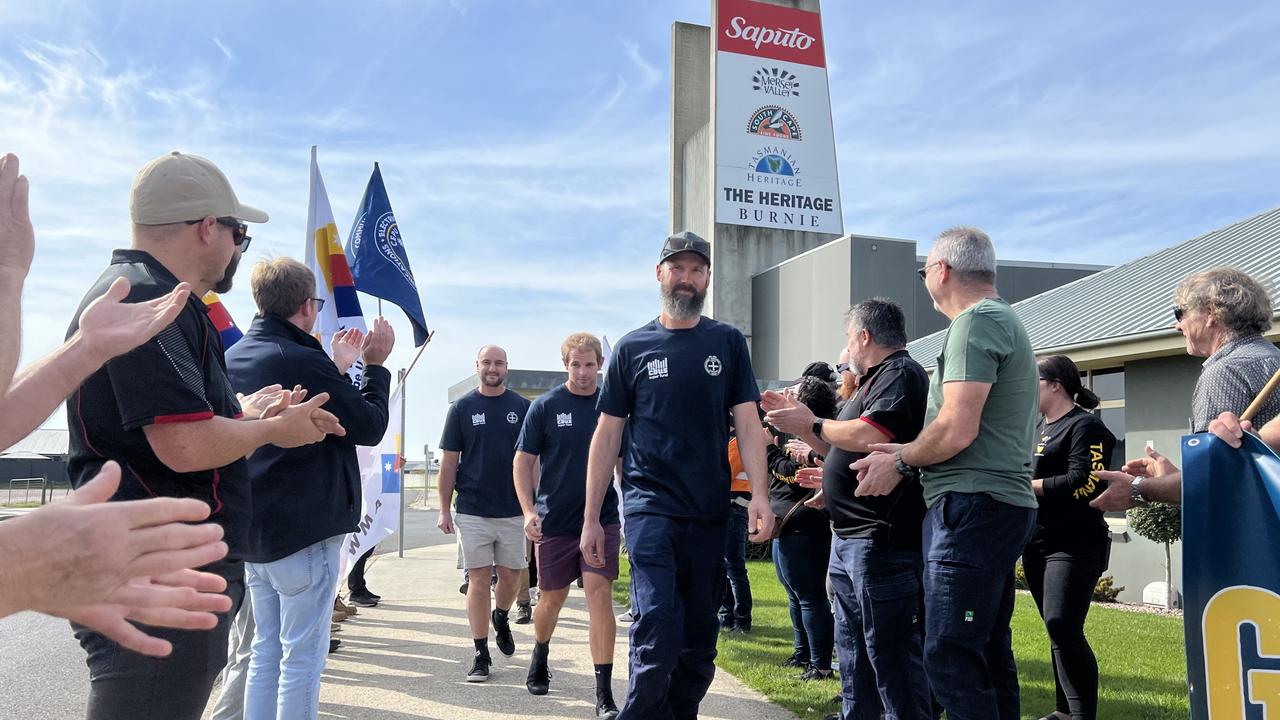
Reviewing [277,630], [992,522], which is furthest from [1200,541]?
[277,630]

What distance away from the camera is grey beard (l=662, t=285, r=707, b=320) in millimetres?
4531

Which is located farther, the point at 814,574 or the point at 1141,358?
the point at 1141,358

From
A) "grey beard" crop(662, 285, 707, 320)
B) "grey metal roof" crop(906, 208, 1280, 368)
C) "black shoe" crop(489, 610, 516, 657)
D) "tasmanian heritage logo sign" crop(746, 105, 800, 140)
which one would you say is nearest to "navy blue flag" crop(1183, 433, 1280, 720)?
"grey beard" crop(662, 285, 707, 320)

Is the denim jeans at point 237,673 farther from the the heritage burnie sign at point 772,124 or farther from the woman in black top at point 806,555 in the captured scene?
the the heritage burnie sign at point 772,124

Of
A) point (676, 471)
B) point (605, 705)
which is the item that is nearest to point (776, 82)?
point (605, 705)

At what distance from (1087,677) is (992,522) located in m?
Answer: 1.78

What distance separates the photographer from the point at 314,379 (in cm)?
384

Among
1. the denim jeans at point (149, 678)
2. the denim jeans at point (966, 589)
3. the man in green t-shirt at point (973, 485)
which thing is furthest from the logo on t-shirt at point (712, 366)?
the denim jeans at point (149, 678)

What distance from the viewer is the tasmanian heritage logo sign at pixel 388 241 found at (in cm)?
827

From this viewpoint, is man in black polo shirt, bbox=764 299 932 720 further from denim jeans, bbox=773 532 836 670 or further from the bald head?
the bald head

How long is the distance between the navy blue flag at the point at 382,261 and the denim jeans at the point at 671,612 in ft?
15.1

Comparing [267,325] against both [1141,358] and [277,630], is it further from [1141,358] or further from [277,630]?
[1141,358]

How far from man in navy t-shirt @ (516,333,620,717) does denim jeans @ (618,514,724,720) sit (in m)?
1.63

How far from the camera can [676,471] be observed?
4305mm
